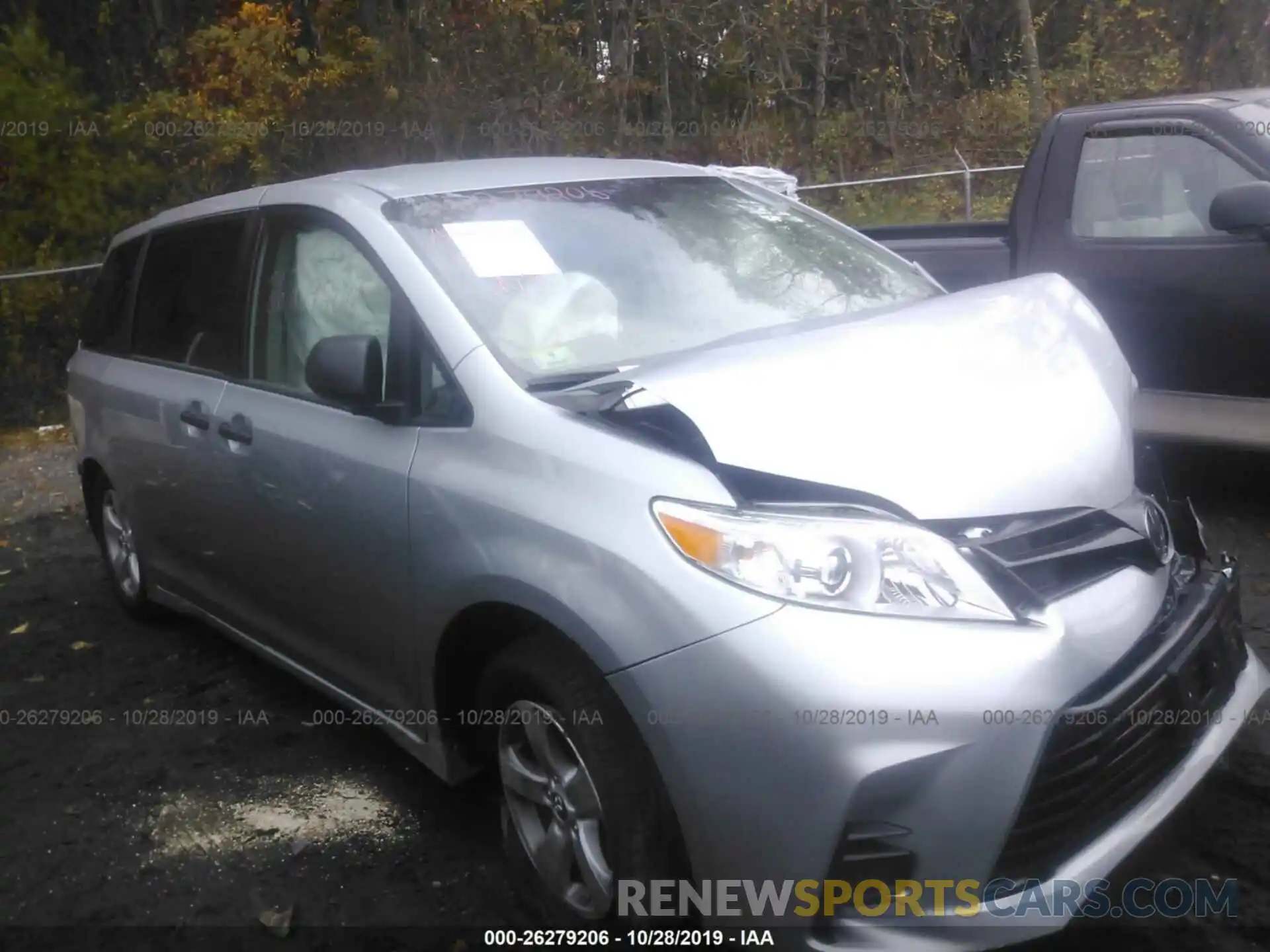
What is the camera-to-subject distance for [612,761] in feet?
8.36

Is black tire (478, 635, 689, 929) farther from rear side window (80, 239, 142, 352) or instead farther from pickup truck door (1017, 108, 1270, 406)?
pickup truck door (1017, 108, 1270, 406)

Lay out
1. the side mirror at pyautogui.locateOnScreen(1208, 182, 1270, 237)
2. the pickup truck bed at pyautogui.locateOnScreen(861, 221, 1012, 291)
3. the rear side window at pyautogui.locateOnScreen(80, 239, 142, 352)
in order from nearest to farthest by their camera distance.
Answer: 1. the side mirror at pyautogui.locateOnScreen(1208, 182, 1270, 237)
2. the rear side window at pyautogui.locateOnScreen(80, 239, 142, 352)
3. the pickup truck bed at pyautogui.locateOnScreen(861, 221, 1012, 291)

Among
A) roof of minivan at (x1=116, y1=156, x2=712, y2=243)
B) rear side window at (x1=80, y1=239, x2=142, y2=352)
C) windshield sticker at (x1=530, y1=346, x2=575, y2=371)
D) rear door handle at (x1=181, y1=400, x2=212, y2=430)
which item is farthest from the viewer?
rear side window at (x1=80, y1=239, x2=142, y2=352)

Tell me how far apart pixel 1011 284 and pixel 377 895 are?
245 centimetres

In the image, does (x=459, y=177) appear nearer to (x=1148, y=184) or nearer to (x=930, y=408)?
(x=930, y=408)

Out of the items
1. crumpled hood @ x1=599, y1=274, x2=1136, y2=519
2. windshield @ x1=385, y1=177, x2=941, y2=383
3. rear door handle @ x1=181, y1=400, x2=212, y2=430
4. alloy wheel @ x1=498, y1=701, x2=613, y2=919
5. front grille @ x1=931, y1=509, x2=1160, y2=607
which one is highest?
windshield @ x1=385, y1=177, x2=941, y2=383

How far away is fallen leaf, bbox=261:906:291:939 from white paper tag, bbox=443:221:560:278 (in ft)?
5.79

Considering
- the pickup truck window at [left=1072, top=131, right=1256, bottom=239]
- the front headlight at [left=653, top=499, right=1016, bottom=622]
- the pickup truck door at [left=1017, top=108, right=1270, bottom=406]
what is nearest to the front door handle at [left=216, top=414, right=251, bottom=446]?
the front headlight at [left=653, top=499, right=1016, bottom=622]

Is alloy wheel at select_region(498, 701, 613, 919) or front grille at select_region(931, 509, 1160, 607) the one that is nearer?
front grille at select_region(931, 509, 1160, 607)

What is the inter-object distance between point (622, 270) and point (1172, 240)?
3006 millimetres

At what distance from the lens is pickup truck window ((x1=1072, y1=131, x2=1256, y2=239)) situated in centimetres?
522

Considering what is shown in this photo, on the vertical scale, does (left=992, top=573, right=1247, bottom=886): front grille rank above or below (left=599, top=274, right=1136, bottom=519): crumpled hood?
below

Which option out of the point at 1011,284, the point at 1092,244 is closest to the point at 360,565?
the point at 1011,284

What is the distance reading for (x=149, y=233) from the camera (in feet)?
16.6
